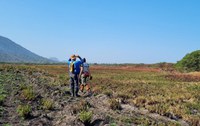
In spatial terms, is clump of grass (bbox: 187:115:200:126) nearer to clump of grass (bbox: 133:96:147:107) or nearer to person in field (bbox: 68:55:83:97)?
clump of grass (bbox: 133:96:147:107)

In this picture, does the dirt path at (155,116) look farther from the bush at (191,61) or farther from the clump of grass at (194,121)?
the bush at (191,61)

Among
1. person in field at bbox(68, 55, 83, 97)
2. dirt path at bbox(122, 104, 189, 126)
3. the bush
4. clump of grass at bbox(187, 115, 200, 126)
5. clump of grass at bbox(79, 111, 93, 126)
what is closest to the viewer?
clump of grass at bbox(79, 111, 93, 126)

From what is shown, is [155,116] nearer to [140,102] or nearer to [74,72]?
[140,102]

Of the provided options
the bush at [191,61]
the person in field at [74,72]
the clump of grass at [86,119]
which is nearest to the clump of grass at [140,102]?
the person in field at [74,72]

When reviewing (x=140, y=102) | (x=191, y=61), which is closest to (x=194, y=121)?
(x=140, y=102)

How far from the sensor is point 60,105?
12875 millimetres

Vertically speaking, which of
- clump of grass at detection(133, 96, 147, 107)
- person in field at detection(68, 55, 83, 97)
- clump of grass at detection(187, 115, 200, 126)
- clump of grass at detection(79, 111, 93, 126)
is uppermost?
person in field at detection(68, 55, 83, 97)

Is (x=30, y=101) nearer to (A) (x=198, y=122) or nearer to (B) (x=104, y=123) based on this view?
(B) (x=104, y=123)

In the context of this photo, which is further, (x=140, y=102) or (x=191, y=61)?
(x=191, y=61)

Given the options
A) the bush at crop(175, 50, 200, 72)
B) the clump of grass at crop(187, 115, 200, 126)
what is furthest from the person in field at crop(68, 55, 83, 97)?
the bush at crop(175, 50, 200, 72)

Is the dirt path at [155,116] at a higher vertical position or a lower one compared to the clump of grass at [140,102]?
lower

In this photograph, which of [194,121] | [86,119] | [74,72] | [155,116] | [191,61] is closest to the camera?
[86,119]

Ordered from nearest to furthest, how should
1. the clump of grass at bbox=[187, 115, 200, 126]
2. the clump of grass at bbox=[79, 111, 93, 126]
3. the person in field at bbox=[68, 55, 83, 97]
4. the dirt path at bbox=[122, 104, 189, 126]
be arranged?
the clump of grass at bbox=[79, 111, 93, 126]
the clump of grass at bbox=[187, 115, 200, 126]
the dirt path at bbox=[122, 104, 189, 126]
the person in field at bbox=[68, 55, 83, 97]

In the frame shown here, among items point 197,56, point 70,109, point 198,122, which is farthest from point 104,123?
point 197,56
